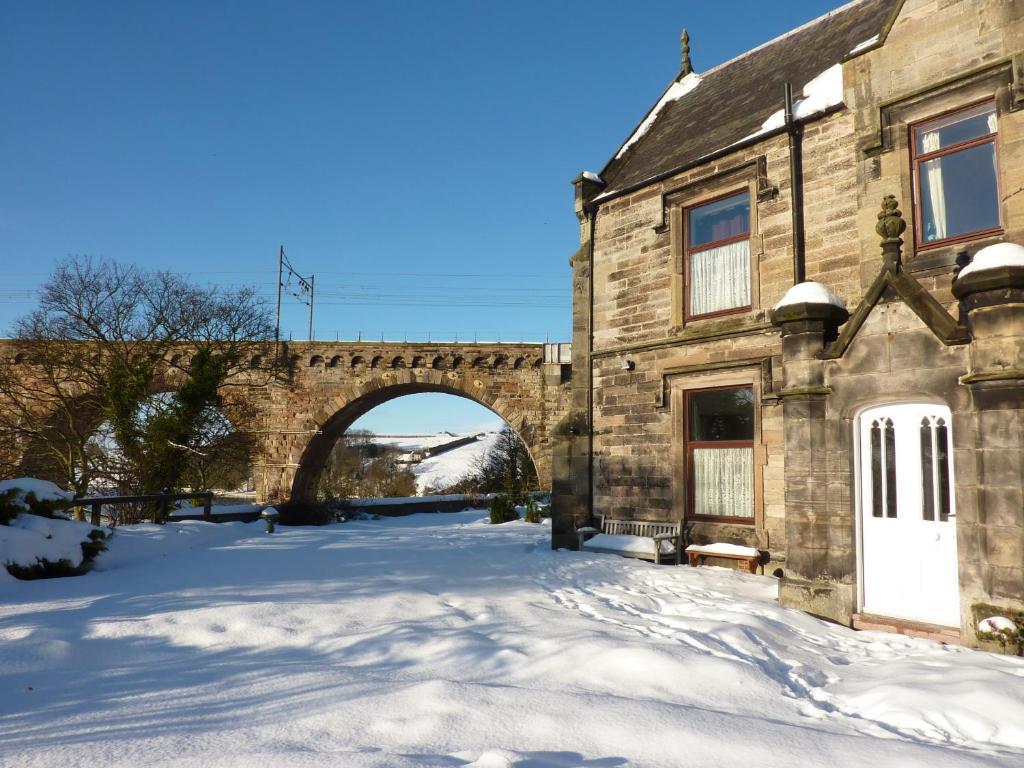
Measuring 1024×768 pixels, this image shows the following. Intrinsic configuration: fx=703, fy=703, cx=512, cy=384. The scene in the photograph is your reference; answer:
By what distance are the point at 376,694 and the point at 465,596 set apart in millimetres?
3099

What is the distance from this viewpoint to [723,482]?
33.2ft

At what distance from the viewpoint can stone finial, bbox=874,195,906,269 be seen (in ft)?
22.5

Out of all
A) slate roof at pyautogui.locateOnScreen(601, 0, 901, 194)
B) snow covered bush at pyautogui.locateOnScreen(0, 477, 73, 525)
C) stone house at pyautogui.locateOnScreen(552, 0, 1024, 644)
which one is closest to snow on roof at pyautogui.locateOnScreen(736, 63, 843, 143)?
stone house at pyautogui.locateOnScreen(552, 0, 1024, 644)

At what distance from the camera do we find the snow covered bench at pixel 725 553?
929 cm

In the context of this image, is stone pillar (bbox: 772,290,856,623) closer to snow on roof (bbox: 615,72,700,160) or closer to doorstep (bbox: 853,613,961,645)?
doorstep (bbox: 853,613,961,645)

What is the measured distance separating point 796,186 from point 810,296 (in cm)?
278

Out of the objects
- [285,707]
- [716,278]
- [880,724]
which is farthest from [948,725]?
[716,278]

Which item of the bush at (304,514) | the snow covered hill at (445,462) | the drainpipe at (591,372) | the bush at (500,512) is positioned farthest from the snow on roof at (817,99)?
the snow covered hill at (445,462)

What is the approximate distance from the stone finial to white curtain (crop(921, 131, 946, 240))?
1165mm

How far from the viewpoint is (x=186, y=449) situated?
1958 cm

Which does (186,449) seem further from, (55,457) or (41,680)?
(41,680)

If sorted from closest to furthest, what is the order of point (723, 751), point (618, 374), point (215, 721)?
point (723, 751) → point (215, 721) → point (618, 374)

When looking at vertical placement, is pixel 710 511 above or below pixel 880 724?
above

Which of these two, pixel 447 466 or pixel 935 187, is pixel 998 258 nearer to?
pixel 935 187
